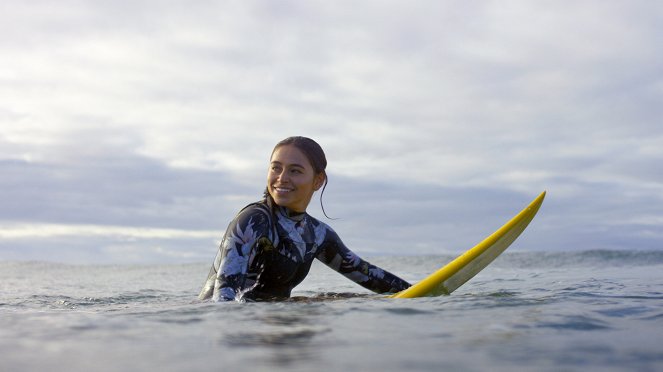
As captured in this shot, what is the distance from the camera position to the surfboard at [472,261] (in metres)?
5.69

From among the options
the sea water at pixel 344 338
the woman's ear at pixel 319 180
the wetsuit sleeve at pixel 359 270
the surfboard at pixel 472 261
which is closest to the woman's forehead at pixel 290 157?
the woman's ear at pixel 319 180

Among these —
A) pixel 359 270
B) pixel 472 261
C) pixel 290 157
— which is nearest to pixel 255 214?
pixel 290 157

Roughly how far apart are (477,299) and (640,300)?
144cm

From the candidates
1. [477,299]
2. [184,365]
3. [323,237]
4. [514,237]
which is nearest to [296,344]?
[184,365]

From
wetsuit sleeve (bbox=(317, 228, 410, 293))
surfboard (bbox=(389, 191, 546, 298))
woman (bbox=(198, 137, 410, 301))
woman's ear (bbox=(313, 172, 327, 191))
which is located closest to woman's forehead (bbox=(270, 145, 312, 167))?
woman (bbox=(198, 137, 410, 301))

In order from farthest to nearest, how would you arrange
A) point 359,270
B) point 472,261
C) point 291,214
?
1. point 359,270
2. point 472,261
3. point 291,214

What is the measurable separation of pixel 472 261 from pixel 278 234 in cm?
197

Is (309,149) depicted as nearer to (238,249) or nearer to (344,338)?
(238,249)

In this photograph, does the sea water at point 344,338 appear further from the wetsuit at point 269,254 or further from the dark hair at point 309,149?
the dark hair at point 309,149

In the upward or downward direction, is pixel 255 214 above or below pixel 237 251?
above

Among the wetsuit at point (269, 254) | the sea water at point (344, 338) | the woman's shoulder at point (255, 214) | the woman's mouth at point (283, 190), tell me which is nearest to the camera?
the sea water at point (344, 338)

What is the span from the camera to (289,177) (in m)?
5.62

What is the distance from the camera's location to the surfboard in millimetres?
5688

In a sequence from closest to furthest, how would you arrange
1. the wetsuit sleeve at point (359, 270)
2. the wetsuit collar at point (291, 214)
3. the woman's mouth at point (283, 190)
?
the woman's mouth at point (283, 190)
the wetsuit collar at point (291, 214)
the wetsuit sleeve at point (359, 270)
